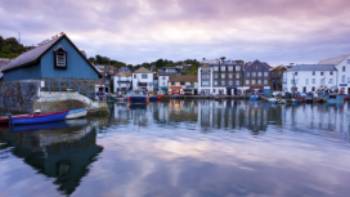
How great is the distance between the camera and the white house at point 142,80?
79.1 metres

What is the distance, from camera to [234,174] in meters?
9.70

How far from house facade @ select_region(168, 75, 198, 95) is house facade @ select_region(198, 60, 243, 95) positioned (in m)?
2.33

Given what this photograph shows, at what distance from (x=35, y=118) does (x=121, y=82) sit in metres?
57.7

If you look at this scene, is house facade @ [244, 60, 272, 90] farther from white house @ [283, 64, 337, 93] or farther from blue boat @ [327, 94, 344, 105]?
blue boat @ [327, 94, 344, 105]

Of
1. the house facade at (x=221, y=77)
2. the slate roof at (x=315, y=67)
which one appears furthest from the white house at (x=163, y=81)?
the slate roof at (x=315, y=67)

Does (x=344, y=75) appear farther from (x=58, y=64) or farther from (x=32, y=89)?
(x=32, y=89)

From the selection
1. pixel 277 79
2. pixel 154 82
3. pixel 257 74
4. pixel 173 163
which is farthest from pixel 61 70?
pixel 277 79

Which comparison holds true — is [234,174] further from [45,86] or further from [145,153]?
[45,86]

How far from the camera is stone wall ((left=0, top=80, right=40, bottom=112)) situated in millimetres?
26152

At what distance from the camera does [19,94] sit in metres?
29.8

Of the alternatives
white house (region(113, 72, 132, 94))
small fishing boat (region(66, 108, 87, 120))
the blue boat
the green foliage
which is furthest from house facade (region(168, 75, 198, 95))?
small fishing boat (region(66, 108, 87, 120))

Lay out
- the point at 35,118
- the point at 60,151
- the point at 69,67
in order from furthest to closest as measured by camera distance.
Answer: the point at 69,67
the point at 35,118
the point at 60,151

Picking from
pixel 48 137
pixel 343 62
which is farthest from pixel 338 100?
pixel 48 137

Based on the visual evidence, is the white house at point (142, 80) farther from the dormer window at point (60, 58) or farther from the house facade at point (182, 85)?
the dormer window at point (60, 58)
